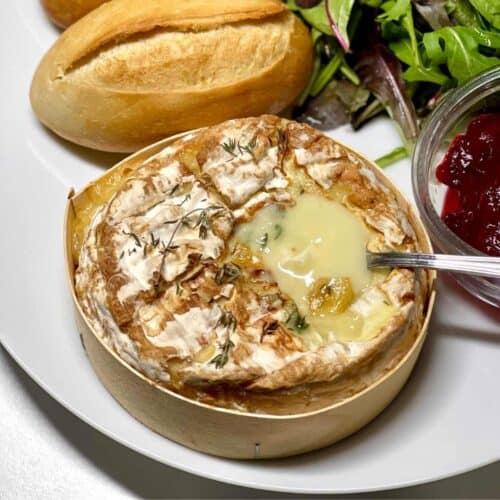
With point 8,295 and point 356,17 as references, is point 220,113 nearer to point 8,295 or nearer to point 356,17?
point 356,17

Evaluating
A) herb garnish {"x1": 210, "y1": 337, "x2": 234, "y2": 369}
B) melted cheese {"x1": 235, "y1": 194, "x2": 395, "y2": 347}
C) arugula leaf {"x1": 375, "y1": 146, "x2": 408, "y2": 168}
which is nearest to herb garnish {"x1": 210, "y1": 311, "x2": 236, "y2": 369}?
herb garnish {"x1": 210, "y1": 337, "x2": 234, "y2": 369}

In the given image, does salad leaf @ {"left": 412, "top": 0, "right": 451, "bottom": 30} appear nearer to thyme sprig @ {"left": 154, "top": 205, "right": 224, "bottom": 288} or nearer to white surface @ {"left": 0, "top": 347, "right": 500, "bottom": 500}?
thyme sprig @ {"left": 154, "top": 205, "right": 224, "bottom": 288}

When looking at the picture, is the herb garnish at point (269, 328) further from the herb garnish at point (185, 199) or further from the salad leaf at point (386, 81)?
the salad leaf at point (386, 81)

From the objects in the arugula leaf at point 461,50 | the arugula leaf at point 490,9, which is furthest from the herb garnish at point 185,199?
the arugula leaf at point 490,9

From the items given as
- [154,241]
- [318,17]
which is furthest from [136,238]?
[318,17]

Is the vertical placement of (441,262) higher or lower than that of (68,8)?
lower

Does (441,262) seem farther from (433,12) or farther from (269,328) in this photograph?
(433,12)

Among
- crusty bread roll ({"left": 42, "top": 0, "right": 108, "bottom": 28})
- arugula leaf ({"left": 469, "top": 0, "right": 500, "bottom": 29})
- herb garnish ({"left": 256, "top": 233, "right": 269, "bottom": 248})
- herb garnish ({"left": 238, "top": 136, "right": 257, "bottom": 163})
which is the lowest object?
arugula leaf ({"left": 469, "top": 0, "right": 500, "bottom": 29})
